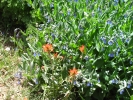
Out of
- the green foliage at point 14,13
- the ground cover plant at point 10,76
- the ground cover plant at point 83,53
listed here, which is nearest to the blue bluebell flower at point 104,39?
the ground cover plant at point 83,53

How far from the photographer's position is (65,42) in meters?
2.85

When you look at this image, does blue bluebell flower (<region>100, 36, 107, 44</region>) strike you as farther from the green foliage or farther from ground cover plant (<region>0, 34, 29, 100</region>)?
the green foliage

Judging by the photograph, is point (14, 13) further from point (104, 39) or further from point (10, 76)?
point (104, 39)

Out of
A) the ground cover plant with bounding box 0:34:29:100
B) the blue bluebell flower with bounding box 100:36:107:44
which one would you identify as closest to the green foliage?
the ground cover plant with bounding box 0:34:29:100

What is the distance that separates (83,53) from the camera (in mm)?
2746

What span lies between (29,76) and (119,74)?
2.88 feet

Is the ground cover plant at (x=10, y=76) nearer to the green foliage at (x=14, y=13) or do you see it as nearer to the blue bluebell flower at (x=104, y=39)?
the green foliage at (x=14, y=13)

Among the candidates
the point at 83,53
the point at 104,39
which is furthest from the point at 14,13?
the point at 104,39

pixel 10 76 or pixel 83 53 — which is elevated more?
pixel 10 76

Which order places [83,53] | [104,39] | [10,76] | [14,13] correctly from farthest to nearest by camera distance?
[14,13], [10,76], [83,53], [104,39]

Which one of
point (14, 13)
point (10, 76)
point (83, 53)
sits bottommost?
point (83, 53)

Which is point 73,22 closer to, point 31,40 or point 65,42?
point 65,42

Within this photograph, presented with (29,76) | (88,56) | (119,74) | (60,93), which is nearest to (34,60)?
(29,76)

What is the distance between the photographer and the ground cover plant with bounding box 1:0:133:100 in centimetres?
267
